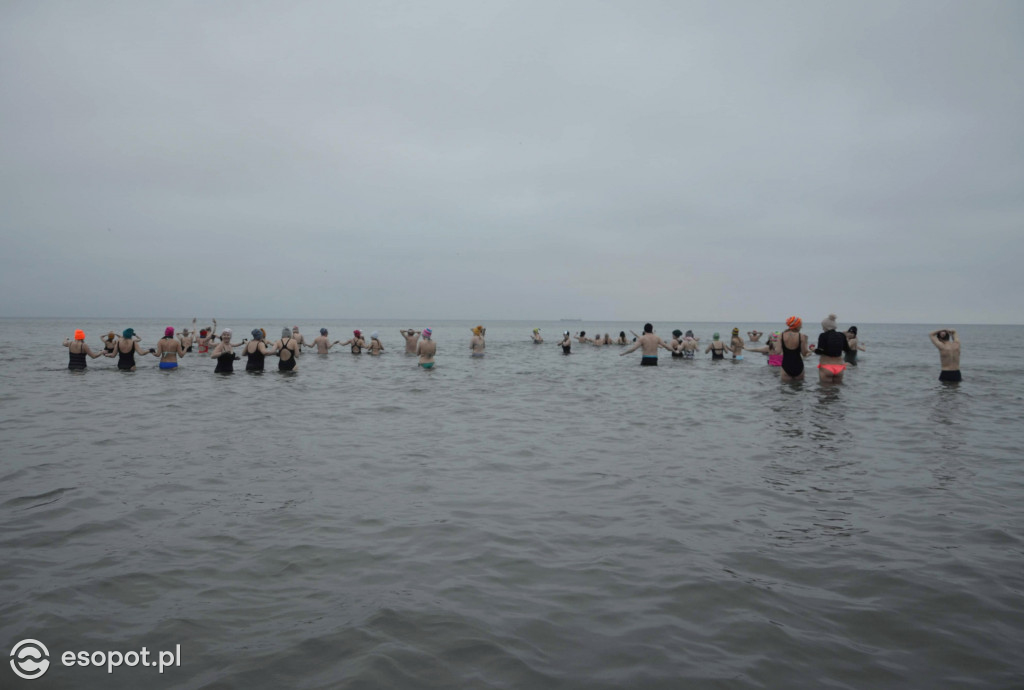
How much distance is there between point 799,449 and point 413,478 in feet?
20.5

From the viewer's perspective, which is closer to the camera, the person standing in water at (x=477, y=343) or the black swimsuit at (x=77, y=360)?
the black swimsuit at (x=77, y=360)

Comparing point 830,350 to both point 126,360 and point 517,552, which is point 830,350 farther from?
point 126,360

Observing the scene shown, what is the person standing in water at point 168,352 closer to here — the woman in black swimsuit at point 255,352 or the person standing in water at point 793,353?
the woman in black swimsuit at point 255,352

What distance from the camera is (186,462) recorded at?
806 centimetres

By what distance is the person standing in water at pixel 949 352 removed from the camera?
17875 mm

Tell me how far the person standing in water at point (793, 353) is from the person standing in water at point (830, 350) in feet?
1.73

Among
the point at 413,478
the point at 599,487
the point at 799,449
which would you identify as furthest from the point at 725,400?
the point at 413,478

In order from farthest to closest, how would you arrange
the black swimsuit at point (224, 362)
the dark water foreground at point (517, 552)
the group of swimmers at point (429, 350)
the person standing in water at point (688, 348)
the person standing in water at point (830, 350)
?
the person standing in water at point (688, 348) → the black swimsuit at point (224, 362) → the group of swimmers at point (429, 350) → the person standing in water at point (830, 350) → the dark water foreground at point (517, 552)

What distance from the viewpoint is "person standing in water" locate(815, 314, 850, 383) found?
1631 centimetres

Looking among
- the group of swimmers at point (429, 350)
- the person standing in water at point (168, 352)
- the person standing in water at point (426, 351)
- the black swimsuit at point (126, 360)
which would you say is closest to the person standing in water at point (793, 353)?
the group of swimmers at point (429, 350)

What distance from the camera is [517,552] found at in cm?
507

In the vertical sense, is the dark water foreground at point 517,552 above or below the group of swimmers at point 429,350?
below

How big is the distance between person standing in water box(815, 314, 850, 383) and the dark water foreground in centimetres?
552

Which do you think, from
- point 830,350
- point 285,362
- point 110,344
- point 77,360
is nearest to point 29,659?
point 285,362
